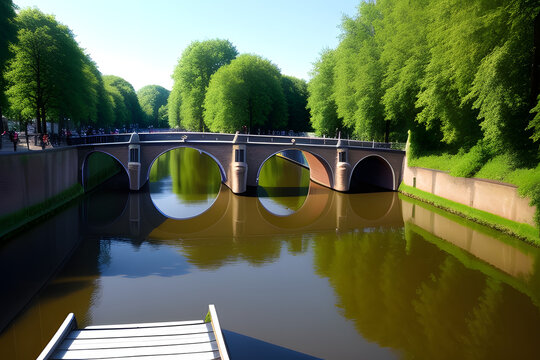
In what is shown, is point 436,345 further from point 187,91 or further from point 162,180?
point 187,91

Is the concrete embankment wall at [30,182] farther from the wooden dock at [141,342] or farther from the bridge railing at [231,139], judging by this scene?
the wooden dock at [141,342]

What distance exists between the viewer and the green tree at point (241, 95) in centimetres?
5359

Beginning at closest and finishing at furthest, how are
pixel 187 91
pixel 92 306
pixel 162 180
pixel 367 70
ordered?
pixel 92 306 → pixel 367 70 → pixel 162 180 → pixel 187 91

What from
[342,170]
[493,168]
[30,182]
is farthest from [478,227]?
[30,182]

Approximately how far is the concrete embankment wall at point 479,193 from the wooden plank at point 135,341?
781 inches

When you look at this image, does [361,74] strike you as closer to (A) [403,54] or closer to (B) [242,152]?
(A) [403,54]

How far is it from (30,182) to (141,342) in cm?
1862

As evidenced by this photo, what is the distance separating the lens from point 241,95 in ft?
178

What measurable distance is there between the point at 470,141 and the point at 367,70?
39.1 feet

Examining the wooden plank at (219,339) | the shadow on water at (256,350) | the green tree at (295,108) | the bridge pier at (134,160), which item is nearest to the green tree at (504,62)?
the shadow on water at (256,350)

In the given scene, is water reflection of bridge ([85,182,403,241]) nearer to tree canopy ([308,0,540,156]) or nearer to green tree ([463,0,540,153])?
tree canopy ([308,0,540,156])

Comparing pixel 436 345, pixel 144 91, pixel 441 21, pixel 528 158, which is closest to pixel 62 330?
pixel 436 345

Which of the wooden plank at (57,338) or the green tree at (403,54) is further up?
the green tree at (403,54)

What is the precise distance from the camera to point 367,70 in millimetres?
37000
